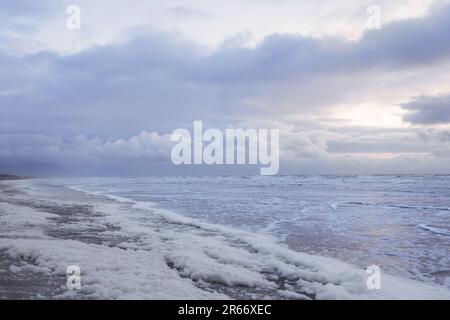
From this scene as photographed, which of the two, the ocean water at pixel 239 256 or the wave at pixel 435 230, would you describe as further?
the wave at pixel 435 230

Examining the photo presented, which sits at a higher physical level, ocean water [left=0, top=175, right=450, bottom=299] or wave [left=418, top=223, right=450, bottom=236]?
ocean water [left=0, top=175, right=450, bottom=299]

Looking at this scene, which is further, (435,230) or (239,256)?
(435,230)

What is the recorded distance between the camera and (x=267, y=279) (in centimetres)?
754

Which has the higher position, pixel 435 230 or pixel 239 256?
pixel 239 256

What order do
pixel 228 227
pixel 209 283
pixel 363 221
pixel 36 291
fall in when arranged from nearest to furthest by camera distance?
pixel 36 291 → pixel 209 283 → pixel 228 227 → pixel 363 221

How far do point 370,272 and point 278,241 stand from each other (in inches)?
151

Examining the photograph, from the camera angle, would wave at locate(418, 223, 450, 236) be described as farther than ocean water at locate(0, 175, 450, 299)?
Yes

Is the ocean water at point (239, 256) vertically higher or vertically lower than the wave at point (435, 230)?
higher
